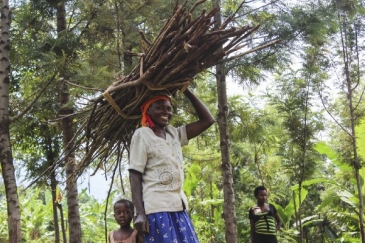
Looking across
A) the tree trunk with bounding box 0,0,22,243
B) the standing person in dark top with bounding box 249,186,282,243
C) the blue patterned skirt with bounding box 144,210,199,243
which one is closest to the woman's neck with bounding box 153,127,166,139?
the blue patterned skirt with bounding box 144,210,199,243

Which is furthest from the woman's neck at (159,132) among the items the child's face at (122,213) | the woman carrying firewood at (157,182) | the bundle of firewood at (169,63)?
the child's face at (122,213)

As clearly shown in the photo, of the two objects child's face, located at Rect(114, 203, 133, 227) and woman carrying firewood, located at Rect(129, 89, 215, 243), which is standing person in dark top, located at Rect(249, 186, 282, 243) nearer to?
child's face, located at Rect(114, 203, 133, 227)

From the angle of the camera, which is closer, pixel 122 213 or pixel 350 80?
pixel 122 213

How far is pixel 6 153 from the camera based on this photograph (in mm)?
4652

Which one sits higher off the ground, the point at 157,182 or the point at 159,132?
the point at 159,132

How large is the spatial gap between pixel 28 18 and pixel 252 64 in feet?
11.4

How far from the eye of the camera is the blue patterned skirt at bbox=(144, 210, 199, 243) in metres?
2.55

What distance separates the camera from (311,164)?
22.9ft

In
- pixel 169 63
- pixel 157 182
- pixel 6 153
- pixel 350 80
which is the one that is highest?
pixel 350 80

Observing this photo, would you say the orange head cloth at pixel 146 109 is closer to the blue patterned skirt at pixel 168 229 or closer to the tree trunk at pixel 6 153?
the blue patterned skirt at pixel 168 229

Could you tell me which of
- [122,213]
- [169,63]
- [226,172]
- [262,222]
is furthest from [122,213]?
[262,222]

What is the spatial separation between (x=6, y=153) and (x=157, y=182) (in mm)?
2665

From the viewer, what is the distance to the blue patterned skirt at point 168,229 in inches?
100

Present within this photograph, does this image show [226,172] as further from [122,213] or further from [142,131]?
[142,131]
